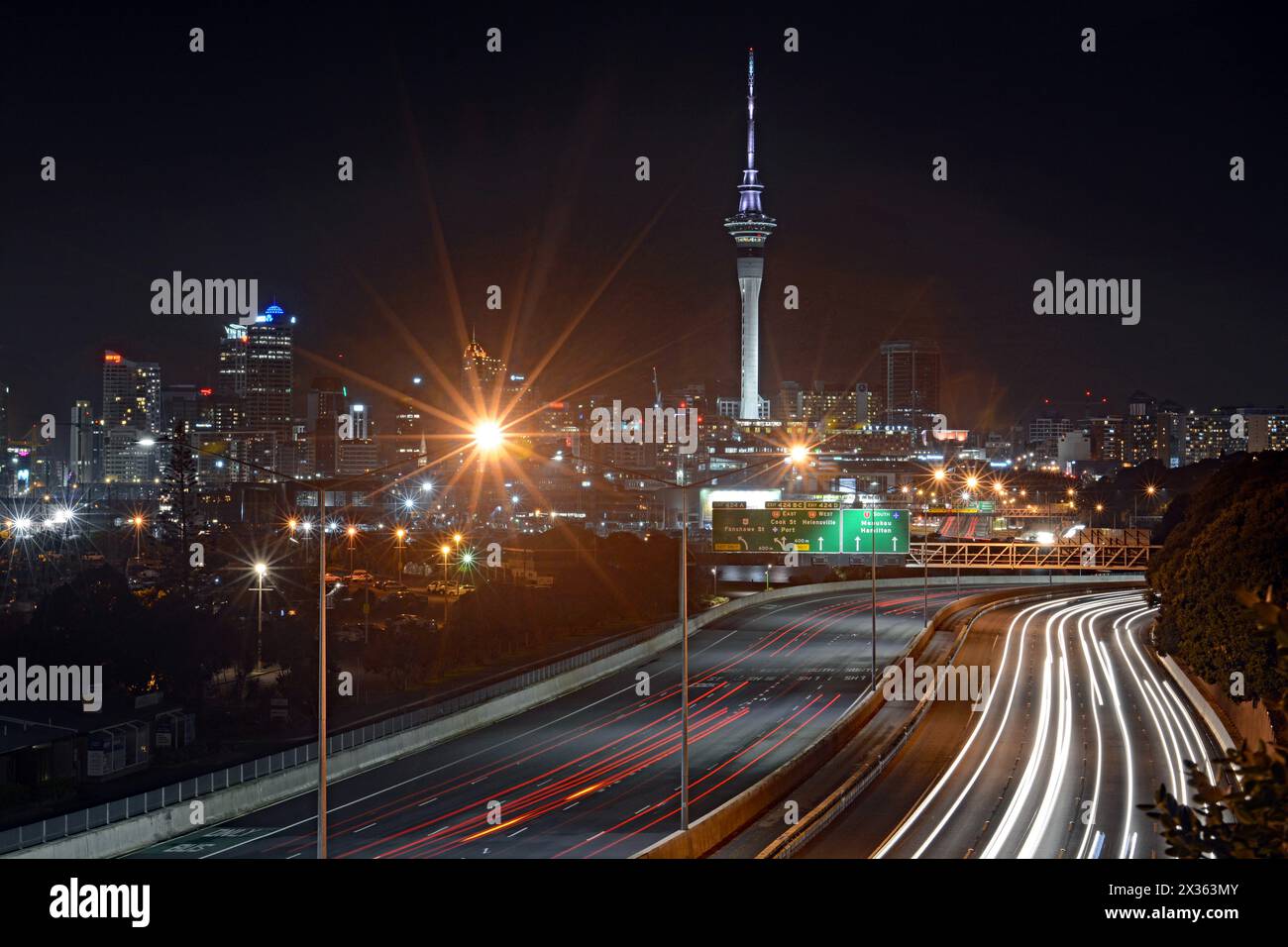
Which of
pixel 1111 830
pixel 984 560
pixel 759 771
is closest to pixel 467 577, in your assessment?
pixel 984 560

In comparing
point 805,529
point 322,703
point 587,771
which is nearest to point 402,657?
point 805,529

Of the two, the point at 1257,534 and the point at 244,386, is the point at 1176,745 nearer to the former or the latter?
the point at 1257,534

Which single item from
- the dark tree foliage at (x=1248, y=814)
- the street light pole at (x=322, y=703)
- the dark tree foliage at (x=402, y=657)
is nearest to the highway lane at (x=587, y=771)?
the street light pole at (x=322, y=703)

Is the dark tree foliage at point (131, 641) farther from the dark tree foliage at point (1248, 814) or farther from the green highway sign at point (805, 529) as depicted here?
the dark tree foliage at point (1248, 814)

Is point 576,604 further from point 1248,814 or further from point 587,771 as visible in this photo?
point 1248,814

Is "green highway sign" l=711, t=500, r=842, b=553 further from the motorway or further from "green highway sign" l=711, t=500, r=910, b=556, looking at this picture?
the motorway

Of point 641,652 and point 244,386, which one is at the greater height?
point 244,386
